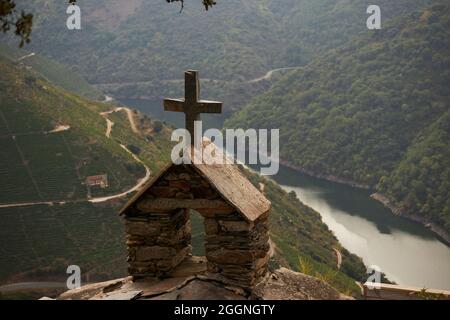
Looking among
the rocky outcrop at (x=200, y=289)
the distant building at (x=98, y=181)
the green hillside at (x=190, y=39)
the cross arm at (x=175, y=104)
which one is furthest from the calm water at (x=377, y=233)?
the cross arm at (x=175, y=104)

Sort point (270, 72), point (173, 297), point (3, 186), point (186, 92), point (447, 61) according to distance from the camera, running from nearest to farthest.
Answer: point (173, 297) → point (186, 92) → point (3, 186) → point (447, 61) → point (270, 72)

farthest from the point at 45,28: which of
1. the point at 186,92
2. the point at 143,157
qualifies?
the point at 186,92

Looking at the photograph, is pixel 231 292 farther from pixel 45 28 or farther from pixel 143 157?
pixel 45 28

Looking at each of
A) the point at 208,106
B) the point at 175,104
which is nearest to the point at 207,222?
the point at 208,106

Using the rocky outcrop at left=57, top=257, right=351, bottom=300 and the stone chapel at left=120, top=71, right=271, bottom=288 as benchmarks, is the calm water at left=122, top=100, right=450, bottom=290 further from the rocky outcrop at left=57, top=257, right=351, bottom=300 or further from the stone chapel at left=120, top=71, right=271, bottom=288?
the stone chapel at left=120, top=71, right=271, bottom=288

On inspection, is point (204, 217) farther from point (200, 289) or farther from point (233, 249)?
point (200, 289)

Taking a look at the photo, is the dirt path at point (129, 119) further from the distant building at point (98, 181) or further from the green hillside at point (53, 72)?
the green hillside at point (53, 72)
